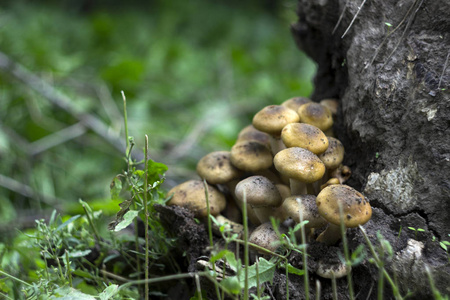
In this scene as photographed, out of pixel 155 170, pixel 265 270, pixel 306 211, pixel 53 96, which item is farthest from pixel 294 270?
pixel 53 96

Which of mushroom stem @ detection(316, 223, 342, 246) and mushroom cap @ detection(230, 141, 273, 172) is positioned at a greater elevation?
mushroom cap @ detection(230, 141, 273, 172)

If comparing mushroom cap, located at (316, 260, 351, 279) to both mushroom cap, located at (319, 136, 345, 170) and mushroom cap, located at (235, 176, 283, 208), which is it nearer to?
mushroom cap, located at (235, 176, 283, 208)

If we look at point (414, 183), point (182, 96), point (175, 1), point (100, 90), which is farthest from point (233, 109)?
point (414, 183)

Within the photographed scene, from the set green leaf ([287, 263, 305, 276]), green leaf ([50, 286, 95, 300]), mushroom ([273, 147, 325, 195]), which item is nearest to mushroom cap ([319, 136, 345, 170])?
mushroom ([273, 147, 325, 195])

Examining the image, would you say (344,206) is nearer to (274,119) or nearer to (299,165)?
(299,165)

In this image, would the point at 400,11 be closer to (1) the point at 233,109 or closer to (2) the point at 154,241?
(2) the point at 154,241

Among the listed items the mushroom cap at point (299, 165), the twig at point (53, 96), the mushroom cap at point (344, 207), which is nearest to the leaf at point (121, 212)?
the mushroom cap at point (299, 165)

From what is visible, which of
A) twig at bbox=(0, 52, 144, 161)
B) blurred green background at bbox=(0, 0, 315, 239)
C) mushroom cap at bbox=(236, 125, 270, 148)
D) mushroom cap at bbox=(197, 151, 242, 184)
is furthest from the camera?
twig at bbox=(0, 52, 144, 161)

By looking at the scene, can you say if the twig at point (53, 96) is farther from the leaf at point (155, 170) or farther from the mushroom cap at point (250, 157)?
the mushroom cap at point (250, 157)
